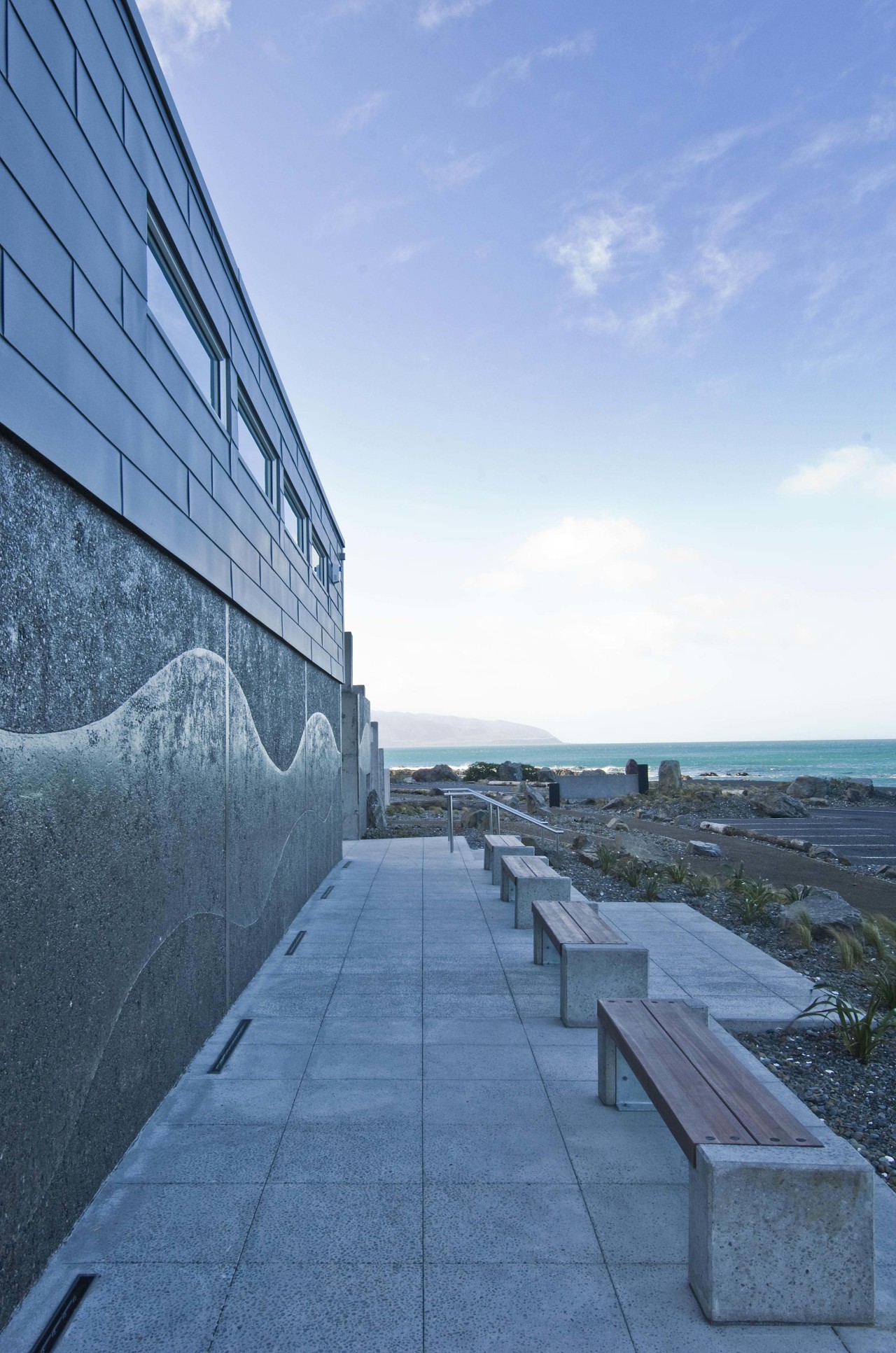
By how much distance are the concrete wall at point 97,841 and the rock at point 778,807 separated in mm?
22199

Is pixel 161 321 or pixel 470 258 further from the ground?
pixel 470 258

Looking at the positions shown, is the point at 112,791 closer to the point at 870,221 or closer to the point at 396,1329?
the point at 396,1329

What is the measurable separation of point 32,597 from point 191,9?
524 centimetres

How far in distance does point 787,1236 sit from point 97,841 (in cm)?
272

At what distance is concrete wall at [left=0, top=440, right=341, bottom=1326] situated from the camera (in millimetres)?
2279

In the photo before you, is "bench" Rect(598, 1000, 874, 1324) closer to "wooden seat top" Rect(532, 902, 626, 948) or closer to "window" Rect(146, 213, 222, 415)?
"wooden seat top" Rect(532, 902, 626, 948)

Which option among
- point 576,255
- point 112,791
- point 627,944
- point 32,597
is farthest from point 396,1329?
point 576,255

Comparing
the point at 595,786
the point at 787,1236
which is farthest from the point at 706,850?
the point at 595,786

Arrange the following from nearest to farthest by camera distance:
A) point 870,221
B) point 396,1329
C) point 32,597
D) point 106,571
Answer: point 396,1329 → point 32,597 → point 106,571 → point 870,221

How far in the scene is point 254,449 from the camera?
6418mm

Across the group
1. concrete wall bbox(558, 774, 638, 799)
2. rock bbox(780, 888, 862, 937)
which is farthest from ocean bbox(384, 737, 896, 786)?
rock bbox(780, 888, 862, 937)

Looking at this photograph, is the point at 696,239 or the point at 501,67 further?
the point at 696,239

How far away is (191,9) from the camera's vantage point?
516cm

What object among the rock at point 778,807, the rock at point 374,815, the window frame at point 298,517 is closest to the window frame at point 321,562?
the window frame at point 298,517
